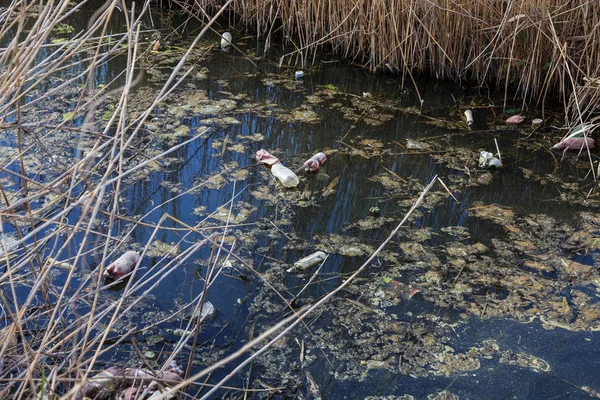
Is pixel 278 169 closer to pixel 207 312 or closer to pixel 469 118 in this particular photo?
pixel 207 312

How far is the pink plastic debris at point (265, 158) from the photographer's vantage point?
99.0 inches

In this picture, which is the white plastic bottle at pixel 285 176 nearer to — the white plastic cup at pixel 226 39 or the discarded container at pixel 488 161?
the discarded container at pixel 488 161

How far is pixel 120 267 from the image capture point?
1810 mm

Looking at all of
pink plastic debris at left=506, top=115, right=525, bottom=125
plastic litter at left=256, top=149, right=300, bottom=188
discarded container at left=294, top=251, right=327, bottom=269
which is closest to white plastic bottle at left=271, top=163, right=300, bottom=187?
plastic litter at left=256, top=149, right=300, bottom=188

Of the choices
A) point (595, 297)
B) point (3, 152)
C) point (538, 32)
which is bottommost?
point (595, 297)

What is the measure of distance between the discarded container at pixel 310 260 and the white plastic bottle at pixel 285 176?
0.46 meters

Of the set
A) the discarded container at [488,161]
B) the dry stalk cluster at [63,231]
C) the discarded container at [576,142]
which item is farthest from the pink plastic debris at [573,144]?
the dry stalk cluster at [63,231]

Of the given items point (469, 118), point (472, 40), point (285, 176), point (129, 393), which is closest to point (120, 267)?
point (129, 393)

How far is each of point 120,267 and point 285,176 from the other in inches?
31.8

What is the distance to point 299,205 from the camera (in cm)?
229

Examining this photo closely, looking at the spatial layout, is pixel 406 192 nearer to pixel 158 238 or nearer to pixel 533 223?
pixel 533 223

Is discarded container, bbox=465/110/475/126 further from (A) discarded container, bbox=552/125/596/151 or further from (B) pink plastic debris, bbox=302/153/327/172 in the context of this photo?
(B) pink plastic debris, bbox=302/153/327/172

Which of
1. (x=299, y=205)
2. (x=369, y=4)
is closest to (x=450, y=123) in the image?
(x=369, y=4)

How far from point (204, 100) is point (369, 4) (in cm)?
111
